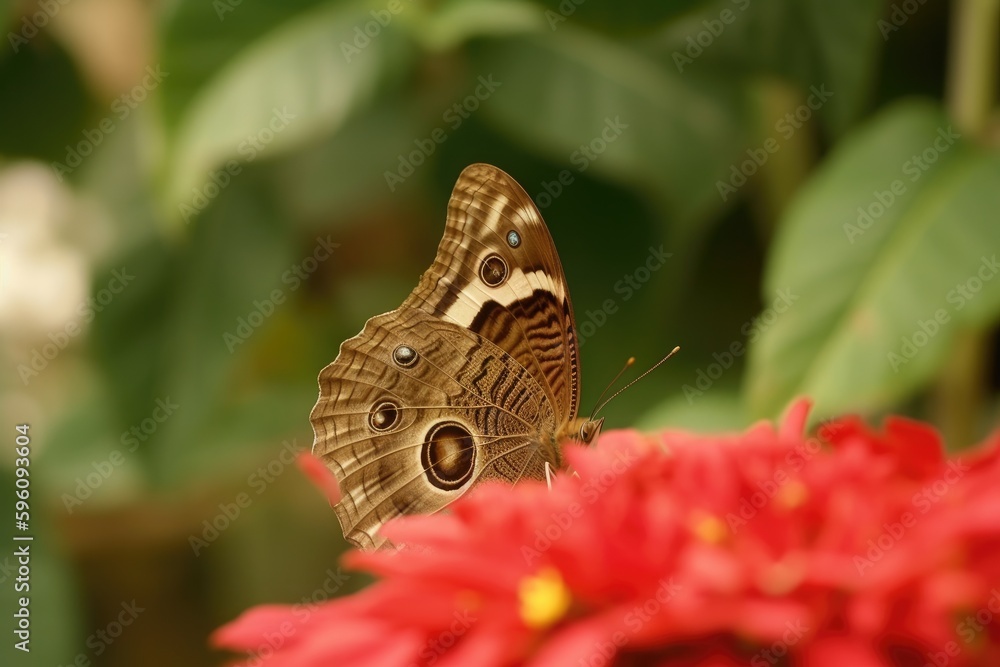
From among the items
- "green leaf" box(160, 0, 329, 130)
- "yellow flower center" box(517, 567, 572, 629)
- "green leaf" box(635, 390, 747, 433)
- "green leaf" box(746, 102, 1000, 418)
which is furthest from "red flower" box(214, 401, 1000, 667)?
"green leaf" box(160, 0, 329, 130)

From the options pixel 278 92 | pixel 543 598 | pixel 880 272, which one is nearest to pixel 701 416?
pixel 880 272

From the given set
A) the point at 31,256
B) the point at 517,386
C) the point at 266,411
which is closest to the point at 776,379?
the point at 517,386

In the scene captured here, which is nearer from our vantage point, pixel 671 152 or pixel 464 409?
pixel 464 409

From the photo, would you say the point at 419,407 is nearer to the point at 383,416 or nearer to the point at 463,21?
the point at 383,416

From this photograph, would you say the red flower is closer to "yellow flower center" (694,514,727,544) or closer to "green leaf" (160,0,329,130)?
"yellow flower center" (694,514,727,544)

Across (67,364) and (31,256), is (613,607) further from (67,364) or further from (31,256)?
(67,364)

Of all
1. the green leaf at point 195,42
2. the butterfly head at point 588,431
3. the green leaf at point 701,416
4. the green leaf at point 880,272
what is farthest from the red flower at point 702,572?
the green leaf at point 195,42
